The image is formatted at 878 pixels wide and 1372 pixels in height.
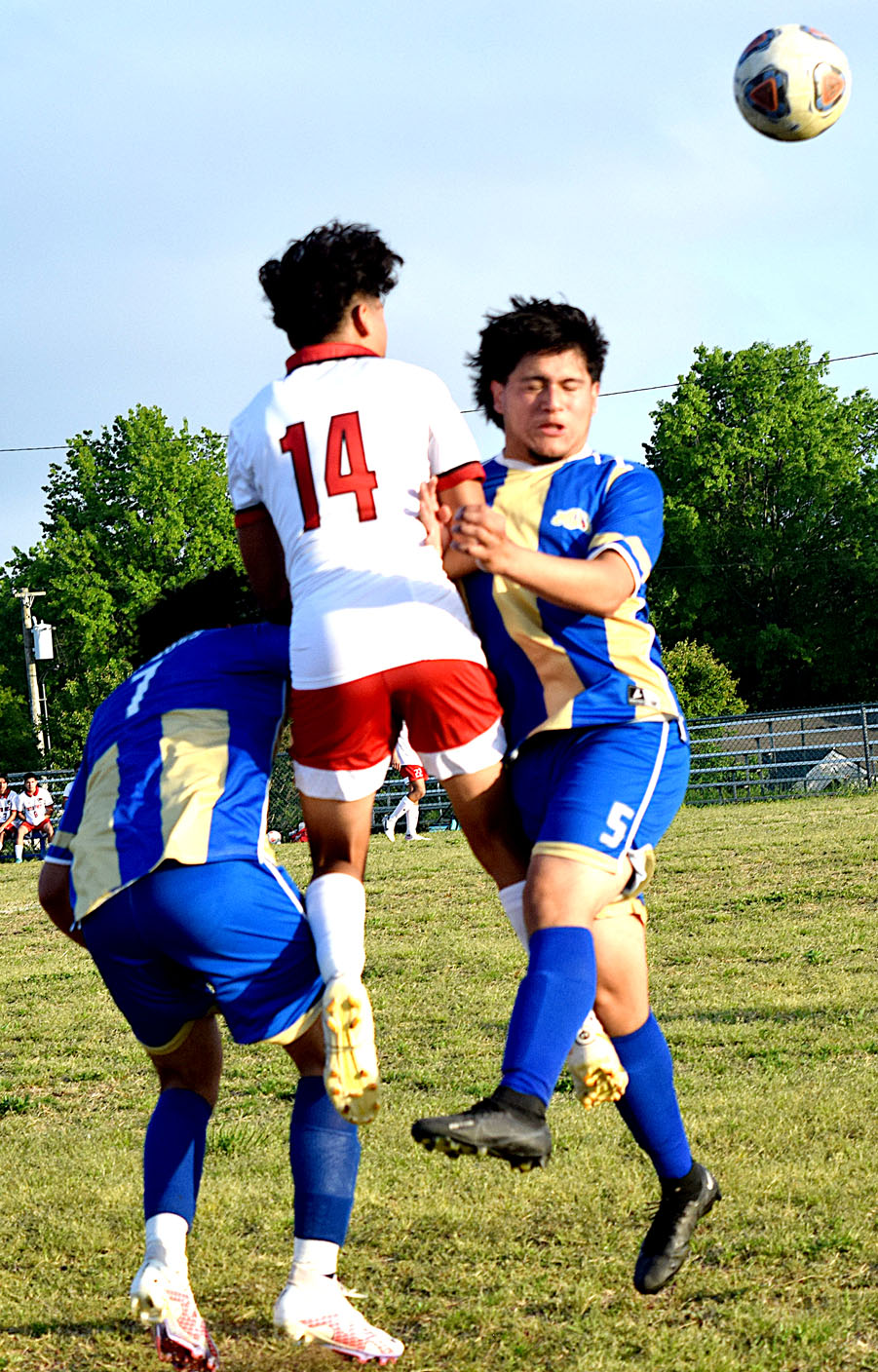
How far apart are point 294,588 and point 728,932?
8165 millimetres

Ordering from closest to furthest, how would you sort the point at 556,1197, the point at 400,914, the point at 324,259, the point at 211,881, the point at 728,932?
the point at 211,881 < the point at 324,259 < the point at 556,1197 < the point at 728,932 < the point at 400,914

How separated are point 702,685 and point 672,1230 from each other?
92.8 feet

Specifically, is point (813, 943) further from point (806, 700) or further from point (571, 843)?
point (806, 700)

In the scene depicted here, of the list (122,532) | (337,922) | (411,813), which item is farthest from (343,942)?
(122,532)

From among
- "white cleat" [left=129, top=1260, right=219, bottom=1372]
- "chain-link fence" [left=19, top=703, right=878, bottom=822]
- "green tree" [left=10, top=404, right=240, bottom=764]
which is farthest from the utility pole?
"white cleat" [left=129, top=1260, right=219, bottom=1372]

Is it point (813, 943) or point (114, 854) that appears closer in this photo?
point (114, 854)

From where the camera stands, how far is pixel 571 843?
361cm

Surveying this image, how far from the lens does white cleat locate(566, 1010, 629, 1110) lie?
12.5 ft

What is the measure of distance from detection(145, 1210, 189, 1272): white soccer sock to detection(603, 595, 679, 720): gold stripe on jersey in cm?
179

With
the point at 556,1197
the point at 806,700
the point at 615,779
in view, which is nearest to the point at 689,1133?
the point at 556,1197

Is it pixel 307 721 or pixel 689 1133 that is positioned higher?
pixel 307 721

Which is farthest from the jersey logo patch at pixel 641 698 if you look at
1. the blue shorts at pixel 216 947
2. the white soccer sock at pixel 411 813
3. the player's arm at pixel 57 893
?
the white soccer sock at pixel 411 813

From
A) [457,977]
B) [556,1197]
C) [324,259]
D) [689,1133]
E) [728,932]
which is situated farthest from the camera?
[728,932]

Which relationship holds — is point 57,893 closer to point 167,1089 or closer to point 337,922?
point 167,1089
